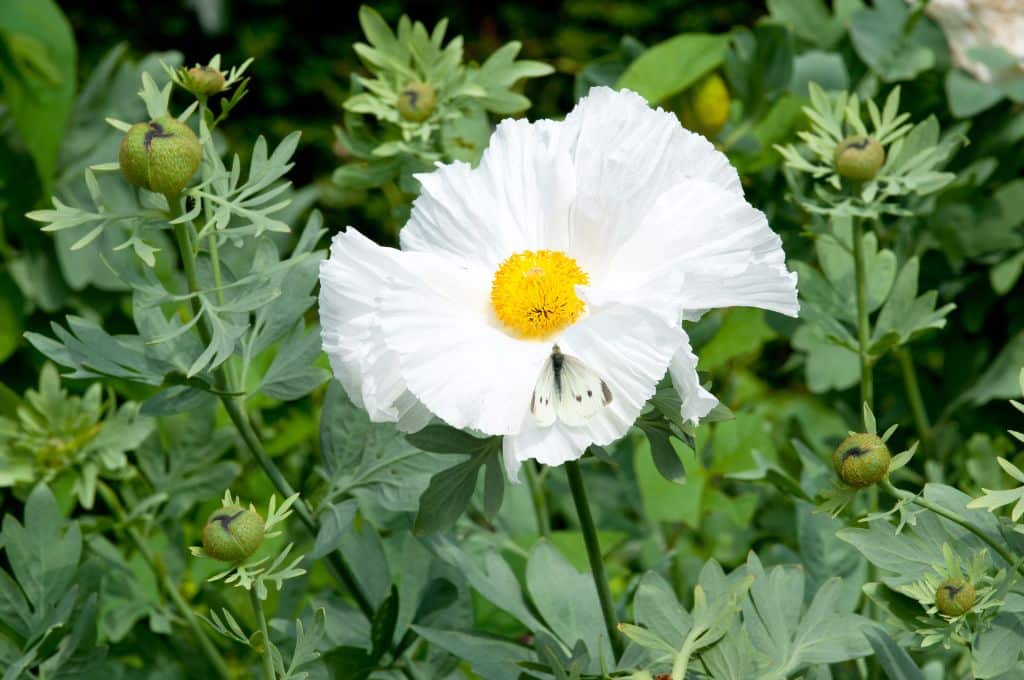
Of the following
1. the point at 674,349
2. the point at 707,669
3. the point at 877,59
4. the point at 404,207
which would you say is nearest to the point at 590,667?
the point at 707,669

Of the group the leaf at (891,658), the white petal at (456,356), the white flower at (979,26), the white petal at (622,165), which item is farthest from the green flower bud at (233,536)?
the white flower at (979,26)

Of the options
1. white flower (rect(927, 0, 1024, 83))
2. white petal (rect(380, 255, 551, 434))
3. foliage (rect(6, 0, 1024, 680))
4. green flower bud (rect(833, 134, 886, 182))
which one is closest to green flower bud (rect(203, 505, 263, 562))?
foliage (rect(6, 0, 1024, 680))

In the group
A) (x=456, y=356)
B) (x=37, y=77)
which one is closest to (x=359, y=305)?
(x=456, y=356)

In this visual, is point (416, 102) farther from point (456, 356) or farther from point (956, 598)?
point (956, 598)

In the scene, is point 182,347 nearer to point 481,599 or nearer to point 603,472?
point 481,599

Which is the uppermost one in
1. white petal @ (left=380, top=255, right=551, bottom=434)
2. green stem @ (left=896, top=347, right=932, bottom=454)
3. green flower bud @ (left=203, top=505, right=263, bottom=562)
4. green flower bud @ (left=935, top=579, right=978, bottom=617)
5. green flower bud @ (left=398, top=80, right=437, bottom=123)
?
white petal @ (left=380, top=255, right=551, bottom=434)

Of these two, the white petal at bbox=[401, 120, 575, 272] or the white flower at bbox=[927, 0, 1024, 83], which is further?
the white flower at bbox=[927, 0, 1024, 83]

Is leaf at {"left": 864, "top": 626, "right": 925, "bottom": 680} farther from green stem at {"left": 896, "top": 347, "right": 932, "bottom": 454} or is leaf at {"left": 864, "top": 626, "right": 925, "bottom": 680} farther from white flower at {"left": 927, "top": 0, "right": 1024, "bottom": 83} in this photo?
white flower at {"left": 927, "top": 0, "right": 1024, "bottom": 83}
